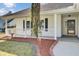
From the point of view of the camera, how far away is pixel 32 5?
22.3ft

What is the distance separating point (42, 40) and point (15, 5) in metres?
1.34

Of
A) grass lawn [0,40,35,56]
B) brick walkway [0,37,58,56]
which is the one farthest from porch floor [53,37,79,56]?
grass lawn [0,40,35,56]

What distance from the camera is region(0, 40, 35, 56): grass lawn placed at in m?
6.89

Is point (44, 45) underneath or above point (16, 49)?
above

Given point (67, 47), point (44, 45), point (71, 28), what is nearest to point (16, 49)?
point (44, 45)

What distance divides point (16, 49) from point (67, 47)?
5.12ft

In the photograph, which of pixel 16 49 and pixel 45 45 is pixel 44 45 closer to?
pixel 45 45

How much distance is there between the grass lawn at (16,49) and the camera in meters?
6.89

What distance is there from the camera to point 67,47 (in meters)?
6.81

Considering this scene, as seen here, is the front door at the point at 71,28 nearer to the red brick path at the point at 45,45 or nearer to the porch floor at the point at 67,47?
the porch floor at the point at 67,47

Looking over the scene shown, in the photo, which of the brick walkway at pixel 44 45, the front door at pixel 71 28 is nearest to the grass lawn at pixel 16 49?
the brick walkway at pixel 44 45

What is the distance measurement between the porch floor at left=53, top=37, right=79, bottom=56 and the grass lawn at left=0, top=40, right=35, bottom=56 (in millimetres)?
770

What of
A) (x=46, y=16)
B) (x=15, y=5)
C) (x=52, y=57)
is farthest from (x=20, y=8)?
(x=52, y=57)

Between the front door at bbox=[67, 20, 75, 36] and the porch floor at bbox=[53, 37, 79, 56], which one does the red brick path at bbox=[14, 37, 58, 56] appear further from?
the front door at bbox=[67, 20, 75, 36]
